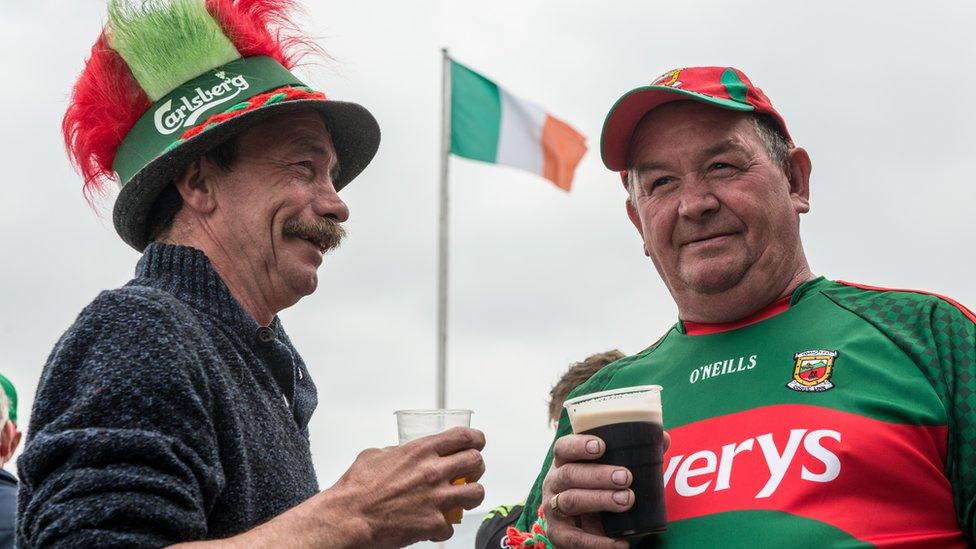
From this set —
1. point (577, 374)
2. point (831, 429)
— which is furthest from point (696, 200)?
point (577, 374)

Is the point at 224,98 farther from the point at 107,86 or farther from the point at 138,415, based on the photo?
the point at 138,415

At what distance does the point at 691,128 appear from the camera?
10.3 feet

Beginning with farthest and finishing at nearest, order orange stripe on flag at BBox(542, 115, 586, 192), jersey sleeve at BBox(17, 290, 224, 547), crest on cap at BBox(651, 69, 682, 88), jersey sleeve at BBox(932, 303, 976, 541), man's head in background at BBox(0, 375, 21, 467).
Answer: orange stripe on flag at BBox(542, 115, 586, 192), man's head in background at BBox(0, 375, 21, 467), crest on cap at BBox(651, 69, 682, 88), jersey sleeve at BBox(932, 303, 976, 541), jersey sleeve at BBox(17, 290, 224, 547)

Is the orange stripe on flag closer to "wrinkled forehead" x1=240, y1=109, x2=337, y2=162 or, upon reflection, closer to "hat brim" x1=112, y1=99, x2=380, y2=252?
"hat brim" x1=112, y1=99, x2=380, y2=252

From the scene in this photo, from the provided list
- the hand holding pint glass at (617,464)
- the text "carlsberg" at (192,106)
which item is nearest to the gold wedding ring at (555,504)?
the hand holding pint glass at (617,464)

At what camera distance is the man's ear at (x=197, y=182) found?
9.94ft

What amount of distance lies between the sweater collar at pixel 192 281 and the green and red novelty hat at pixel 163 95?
1.00ft

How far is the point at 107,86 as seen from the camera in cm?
314

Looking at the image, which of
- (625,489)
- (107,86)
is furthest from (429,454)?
(107,86)

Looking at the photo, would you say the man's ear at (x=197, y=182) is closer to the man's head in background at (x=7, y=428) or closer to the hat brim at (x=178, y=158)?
the hat brim at (x=178, y=158)

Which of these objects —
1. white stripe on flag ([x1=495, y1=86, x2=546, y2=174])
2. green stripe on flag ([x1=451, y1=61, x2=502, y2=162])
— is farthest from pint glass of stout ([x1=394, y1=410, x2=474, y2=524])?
white stripe on flag ([x1=495, y1=86, x2=546, y2=174])

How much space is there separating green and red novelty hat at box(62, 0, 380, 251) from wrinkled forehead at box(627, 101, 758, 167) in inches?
42.3

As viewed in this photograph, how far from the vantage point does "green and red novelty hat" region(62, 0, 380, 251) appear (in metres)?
2.99

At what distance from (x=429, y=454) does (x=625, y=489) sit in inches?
19.9
